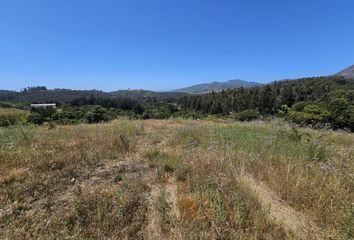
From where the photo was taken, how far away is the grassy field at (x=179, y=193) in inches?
92.8

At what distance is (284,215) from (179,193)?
4.09 ft

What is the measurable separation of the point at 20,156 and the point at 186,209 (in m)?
3.29

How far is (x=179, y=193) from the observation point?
319 cm

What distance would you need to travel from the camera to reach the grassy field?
2.36 meters

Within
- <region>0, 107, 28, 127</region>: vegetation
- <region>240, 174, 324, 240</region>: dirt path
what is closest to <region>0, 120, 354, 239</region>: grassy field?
<region>240, 174, 324, 240</region>: dirt path

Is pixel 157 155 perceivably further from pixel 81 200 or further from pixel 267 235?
pixel 267 235

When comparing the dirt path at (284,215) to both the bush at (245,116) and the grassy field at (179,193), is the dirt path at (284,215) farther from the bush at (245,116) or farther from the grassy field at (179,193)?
the bush at (245,116)

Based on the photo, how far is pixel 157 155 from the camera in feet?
15.9

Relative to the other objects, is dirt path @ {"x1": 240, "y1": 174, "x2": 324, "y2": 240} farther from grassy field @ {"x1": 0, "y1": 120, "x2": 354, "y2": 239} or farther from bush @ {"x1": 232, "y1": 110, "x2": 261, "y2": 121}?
bush @ {"x1": 232, "y1": 110, "x2": 261, "y2": 121}

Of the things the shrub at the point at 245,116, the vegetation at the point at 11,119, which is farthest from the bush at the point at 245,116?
the vegetation at the point at 11,119

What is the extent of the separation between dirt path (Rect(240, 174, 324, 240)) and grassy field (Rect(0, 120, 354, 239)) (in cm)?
1

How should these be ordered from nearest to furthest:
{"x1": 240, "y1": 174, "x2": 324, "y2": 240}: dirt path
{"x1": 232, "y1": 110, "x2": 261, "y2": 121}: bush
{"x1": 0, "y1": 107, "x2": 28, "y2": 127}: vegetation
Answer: {"x1": 240, "y1": 174, "x2": 324, "y2": 240}: dirt path
{"x1": 0, "y1": 107, "x2": 28, "y2": 127}: vegetation
{"x1": 232, "y1": 110, "x2": 261, "y2": 121}: bush

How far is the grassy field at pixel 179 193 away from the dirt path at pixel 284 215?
10 mm

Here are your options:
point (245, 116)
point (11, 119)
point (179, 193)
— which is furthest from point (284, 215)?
point (245, 116)
